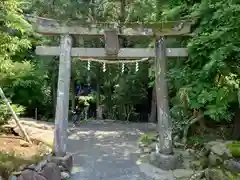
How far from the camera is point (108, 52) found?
8250mm

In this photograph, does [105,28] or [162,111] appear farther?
[162,111]

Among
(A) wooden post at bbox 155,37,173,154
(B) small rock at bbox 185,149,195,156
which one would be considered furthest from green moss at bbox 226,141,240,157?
(B) small rock at bbox 185,149,195,156

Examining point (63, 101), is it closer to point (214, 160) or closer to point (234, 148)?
point (214, 160)

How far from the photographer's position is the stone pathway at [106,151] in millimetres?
7914

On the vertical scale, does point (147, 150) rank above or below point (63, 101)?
below

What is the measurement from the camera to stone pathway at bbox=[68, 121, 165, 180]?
7.91 m

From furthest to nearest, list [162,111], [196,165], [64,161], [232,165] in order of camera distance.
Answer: [162,111]
[196,165]
[64,161]
[232,165]

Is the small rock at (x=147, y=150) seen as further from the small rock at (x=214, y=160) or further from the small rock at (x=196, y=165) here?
the small rock at (x=214, y=160)

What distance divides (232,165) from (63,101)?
435 cm

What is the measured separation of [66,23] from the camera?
8.20 meters

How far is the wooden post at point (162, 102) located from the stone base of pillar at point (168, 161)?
0.16 meters

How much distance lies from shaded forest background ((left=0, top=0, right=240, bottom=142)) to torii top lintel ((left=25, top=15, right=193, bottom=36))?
254 millimetres

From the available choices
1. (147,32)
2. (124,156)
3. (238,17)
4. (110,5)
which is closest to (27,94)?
(110,5)

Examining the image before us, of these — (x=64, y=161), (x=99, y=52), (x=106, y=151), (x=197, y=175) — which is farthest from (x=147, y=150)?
(x=99, y=52)
